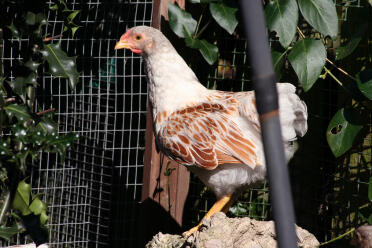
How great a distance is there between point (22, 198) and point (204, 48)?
1443 mm

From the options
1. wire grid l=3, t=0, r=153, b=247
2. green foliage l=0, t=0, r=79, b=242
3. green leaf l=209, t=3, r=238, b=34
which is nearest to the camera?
green leaf l=209, t=3, r=238, b=34

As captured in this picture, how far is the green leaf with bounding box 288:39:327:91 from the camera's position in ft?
8.27

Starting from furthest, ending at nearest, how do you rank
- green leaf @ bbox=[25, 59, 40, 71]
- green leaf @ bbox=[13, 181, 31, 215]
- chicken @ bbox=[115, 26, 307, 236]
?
1. green leaf @ bbox=[13, 181, 31, 215]
2. green leaf @ bbox=[25, 59, 40, 71]
3. chicken @ bbox=[115, 26, 307, 236]

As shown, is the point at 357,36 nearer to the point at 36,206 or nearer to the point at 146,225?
the point at 146,225

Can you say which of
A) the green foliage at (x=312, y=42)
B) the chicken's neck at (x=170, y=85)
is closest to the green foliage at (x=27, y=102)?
the chicken's neck at (x=170, y=85)

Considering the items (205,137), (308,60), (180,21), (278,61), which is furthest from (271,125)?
(180,21)

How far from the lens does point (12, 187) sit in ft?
10.1

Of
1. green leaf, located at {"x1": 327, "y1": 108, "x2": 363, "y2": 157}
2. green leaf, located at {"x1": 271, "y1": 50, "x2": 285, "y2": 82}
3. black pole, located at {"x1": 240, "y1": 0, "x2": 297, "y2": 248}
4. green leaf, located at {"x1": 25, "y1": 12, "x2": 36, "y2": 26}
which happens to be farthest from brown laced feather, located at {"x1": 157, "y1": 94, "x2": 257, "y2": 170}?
black pole, located at {"x1": 240, "y1": 0, "x2": 297, "y2": 248}

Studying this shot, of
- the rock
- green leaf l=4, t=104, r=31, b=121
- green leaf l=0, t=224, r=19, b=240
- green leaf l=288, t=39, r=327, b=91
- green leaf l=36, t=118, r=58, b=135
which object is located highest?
green leaf l=288, t=39, r=327, b=91

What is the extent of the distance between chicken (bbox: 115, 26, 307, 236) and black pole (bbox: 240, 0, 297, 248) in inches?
63.3

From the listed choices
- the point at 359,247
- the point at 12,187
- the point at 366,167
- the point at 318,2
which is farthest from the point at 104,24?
the point at 359,247

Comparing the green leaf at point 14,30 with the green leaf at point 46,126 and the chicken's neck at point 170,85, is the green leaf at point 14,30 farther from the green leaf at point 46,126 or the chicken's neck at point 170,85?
the chicken's neck at point 170,85

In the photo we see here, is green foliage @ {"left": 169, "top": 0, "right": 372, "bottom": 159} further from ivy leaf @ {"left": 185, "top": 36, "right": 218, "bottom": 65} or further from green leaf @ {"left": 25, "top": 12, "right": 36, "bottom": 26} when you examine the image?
green leaf @ {"left": 25, "top": 12, "right": 36, "bottom": 26}

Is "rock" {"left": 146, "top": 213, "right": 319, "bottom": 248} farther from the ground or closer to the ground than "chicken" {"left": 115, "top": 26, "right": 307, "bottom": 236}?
closer to the ground
